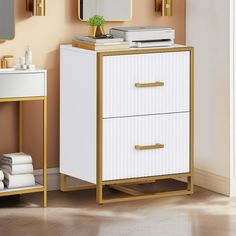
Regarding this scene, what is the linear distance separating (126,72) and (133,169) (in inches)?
22.3

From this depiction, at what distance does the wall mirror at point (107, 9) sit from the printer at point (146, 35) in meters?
0.18

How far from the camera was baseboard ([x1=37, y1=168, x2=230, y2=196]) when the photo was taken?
5.16 m

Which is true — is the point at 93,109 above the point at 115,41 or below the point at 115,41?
below

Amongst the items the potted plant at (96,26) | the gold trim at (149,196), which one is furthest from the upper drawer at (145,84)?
the gold trim at (149,196)

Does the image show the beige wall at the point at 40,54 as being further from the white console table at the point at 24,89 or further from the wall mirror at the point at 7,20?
the white console table at the point at 24,89

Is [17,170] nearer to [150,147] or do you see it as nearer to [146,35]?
[150,147]

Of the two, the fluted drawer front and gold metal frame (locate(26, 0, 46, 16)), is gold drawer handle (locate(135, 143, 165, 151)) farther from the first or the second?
gold metal frame (locate(26, 0, 46, 16))

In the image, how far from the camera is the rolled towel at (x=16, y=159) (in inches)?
190

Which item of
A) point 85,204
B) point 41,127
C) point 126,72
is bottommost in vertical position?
point 85,204

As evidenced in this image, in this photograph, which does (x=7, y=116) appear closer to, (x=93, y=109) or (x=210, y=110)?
(x=93, y=109)

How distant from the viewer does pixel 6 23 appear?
493 cm

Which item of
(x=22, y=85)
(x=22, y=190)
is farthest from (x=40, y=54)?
(x=22, y=190)

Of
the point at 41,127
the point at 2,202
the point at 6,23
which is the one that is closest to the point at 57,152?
the point at 41,127

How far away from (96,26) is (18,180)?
1.00 meters
